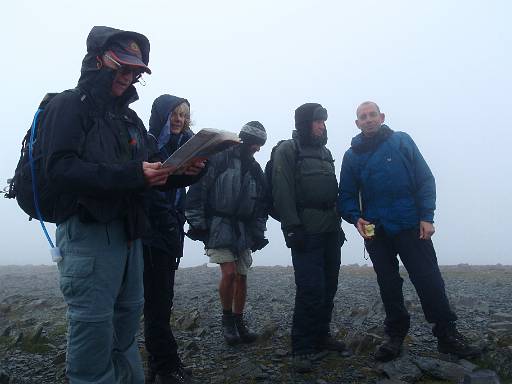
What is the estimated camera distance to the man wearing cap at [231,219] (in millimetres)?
6473

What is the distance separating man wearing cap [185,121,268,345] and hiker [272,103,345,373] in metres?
0.74

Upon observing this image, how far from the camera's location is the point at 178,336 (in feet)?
24.1

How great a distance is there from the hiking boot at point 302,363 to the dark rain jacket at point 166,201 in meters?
2.10

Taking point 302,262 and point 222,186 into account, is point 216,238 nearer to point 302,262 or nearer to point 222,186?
point 222,186

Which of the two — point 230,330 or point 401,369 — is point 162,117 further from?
point 401,369

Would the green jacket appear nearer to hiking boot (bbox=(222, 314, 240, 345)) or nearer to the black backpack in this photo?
hiking boot (bbox=(222, 314, 240, 345))

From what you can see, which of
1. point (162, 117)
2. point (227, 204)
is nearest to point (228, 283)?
point (227, 204)

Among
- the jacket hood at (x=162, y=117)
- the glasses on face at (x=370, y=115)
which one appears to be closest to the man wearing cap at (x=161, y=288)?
Result: the jacket hood at (x=162, y=117)

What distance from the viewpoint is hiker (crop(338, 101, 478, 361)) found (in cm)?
554

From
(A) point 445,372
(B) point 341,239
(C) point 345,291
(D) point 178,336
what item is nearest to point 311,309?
(B) point 341,239

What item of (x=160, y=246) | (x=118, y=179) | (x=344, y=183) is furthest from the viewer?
(x=344, y=183)

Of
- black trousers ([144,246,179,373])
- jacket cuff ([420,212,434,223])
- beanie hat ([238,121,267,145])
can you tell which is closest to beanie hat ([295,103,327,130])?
beanie hat ([238,121,267,145])

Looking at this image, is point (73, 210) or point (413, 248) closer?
point (73, 210)

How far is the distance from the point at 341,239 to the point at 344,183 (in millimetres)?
864
